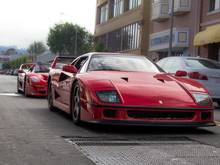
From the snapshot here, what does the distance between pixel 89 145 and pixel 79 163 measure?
1147 mm

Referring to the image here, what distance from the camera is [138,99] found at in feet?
26.8

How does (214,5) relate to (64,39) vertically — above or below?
above

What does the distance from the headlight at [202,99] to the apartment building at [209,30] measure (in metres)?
20.9

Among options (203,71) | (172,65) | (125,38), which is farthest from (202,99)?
(125,38)

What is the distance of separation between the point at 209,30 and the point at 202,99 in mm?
22442

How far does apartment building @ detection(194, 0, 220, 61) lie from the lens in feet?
97.8

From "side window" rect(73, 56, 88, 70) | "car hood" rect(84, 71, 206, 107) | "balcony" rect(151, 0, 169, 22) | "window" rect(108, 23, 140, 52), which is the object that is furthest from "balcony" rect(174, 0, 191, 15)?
"car hood" rect(84, 71, 206, 107)

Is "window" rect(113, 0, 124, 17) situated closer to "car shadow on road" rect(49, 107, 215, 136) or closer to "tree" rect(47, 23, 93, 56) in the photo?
"tree" rect(47, 23, 93, 56)

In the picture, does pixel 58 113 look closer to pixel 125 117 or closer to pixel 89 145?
pixel 125 117

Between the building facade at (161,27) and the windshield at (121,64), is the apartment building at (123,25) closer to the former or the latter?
the building facade at (161,27)

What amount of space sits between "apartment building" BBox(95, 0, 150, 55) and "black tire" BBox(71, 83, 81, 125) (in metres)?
37.8

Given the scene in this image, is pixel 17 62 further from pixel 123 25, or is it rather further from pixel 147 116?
pixel 147 116

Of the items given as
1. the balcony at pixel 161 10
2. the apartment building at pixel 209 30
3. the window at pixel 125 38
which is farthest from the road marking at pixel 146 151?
the window at pixel 125 38

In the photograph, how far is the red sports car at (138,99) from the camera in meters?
8.09
